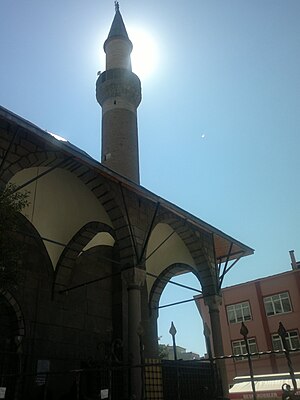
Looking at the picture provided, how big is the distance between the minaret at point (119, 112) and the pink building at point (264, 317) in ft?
43.3

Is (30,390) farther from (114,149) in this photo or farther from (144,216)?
(114,149)

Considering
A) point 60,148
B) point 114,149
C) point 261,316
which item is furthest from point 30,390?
point 261,316

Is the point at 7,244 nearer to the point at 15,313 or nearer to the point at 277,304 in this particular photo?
the point at 15,313

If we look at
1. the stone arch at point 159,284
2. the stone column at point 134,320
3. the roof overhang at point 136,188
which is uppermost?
the roof overhang at point 136,188

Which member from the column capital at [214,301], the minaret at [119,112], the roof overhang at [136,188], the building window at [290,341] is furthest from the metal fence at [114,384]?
the building window at [290,341]

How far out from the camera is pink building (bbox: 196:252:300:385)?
2412cm

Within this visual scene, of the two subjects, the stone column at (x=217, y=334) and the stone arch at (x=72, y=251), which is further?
the stone arch at (x=72, y=251)

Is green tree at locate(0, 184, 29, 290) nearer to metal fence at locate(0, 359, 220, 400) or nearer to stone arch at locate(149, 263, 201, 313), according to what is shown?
metal fence at locate(0, 359, 220, 400)

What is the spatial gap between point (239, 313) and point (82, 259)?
55.9ft

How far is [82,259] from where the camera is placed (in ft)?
42.3

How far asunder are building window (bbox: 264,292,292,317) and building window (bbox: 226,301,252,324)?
1.37 m

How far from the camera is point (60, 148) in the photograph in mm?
7992

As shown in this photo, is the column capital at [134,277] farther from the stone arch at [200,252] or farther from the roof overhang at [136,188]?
the stone arch at [200,252]

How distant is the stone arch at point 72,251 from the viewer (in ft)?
39.1
